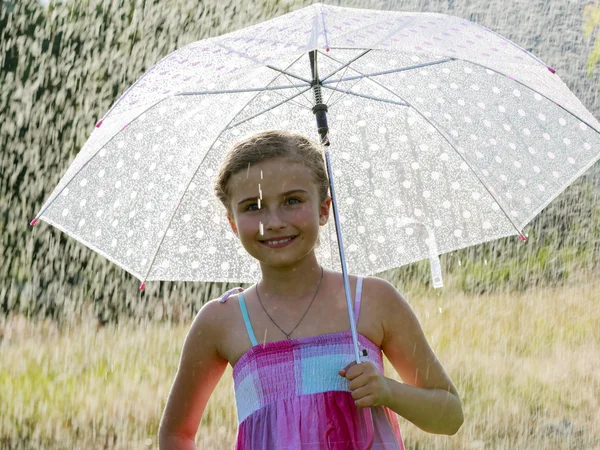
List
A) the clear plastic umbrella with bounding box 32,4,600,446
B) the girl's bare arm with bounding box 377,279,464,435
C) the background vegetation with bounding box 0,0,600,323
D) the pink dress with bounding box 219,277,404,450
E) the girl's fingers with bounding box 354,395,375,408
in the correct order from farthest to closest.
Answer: the background vegetation with bounding box 0,0,600,323 → the clear plastic umbrella with bounding box 32,4,600,446 → the girl's bare arm with bounding box 377,279,464,435 → the pink dress with bounding box 219,277,404,450 → the girl's fingers with bounding box 354,395,375,408

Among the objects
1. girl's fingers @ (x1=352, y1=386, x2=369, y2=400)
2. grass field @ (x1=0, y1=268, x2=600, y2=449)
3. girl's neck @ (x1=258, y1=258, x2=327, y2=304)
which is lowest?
girl's fingers @ (x1=352, y1=386, x2=369, y2=400)

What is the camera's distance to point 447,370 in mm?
7738

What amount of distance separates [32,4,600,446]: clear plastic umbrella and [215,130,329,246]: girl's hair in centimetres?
9

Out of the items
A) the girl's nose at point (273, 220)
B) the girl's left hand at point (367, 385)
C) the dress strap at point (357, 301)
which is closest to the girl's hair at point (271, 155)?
the girl's nose at point (273, 220)

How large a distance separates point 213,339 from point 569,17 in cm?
1042

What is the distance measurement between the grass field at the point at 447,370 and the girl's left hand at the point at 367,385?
12.1 ft

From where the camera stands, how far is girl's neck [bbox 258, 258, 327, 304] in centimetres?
286

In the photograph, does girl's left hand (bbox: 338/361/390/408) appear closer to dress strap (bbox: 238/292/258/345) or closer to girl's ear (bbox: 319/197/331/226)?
dress strap (bbox: 238/292/258/345)

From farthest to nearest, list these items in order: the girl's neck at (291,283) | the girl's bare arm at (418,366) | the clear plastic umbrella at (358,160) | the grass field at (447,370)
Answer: the grass field at (447,370) → the clear plastic umbrella at (358,160) → the girl's neck at (291,283) → the girl's bare arm at (418,366)

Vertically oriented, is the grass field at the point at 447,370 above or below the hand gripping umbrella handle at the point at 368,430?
above

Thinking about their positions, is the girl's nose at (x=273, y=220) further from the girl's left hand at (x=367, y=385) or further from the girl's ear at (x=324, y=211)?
the girl's left hand at (x=367, y=385)

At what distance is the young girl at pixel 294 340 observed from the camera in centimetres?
268

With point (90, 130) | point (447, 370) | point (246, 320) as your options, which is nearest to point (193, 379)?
point (246, 320)

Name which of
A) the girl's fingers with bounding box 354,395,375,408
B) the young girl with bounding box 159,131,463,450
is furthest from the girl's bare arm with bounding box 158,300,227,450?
the girl's fingers with bounding box 354,395,375,408
